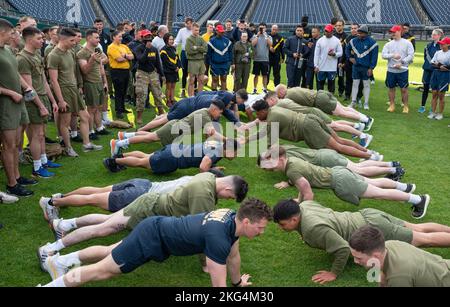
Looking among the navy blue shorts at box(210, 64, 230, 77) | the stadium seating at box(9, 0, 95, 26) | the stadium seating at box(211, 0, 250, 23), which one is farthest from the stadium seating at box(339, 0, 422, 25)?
the navy blue shorts at box(210, 64, 230, 77)

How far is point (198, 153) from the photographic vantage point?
6.63 m

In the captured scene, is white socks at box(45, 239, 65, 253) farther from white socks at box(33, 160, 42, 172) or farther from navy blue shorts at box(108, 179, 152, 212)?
white socks at box(33, 160, 42, 172)

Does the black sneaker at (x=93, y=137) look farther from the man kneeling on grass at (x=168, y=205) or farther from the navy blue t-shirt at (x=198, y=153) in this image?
the man kneeling on grass at (x=168, y=205)

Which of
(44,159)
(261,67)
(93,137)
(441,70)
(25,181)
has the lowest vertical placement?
(93,137)

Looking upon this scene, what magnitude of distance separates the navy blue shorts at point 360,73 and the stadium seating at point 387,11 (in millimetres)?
26711

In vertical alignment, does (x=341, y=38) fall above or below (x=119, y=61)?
above

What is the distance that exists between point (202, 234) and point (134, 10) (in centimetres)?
3785

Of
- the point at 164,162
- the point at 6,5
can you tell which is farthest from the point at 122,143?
the point at 6,5

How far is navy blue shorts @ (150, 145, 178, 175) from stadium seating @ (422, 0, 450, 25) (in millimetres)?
33795

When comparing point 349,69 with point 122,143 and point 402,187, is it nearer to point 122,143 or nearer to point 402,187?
point 402,187

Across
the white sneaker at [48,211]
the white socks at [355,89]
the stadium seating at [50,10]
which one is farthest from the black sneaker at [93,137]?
the stadium seating at [50,10]
